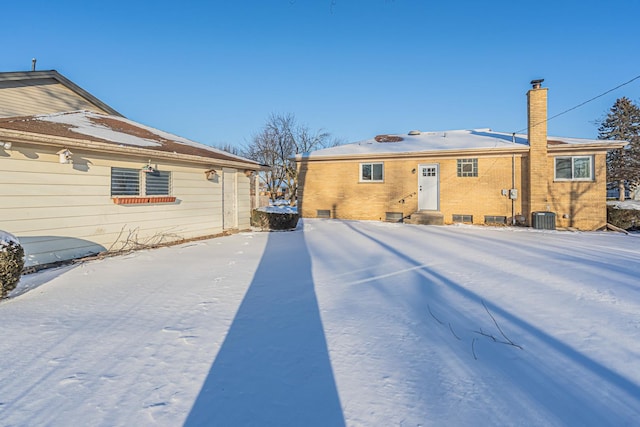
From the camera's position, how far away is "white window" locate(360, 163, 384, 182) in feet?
50.0

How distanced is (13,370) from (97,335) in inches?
25.9

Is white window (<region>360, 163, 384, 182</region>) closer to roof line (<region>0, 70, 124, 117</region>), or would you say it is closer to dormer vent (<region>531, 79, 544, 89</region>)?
dormer vent (<region>531, 79, 544, 89</region>)

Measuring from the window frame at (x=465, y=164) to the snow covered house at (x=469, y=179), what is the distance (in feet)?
Result: 0.12

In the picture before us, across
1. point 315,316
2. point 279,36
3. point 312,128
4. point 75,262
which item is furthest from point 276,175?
point 315,316

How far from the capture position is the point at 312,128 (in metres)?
33.8

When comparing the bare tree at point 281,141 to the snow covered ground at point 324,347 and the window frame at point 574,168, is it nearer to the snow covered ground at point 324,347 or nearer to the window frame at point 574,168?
the window frame at point 574,168

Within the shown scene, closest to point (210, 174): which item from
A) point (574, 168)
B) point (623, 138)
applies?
point (574, 168)

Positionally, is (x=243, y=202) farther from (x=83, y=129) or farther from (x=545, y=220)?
(x=545, y=220)

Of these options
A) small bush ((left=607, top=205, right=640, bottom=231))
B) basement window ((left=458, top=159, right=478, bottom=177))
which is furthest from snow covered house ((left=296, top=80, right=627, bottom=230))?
small bush ((left=607, top=205, right=640, bottom=231))

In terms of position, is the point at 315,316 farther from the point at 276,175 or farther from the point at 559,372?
the point at 276,175

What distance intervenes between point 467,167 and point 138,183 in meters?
12.2

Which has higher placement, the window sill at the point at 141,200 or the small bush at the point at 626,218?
the window sill at the point at 141,200

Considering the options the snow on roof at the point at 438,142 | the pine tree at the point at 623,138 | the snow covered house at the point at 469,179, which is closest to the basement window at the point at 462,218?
the snow covered house at the point at 469,179

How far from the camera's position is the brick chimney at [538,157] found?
41.2 feet
